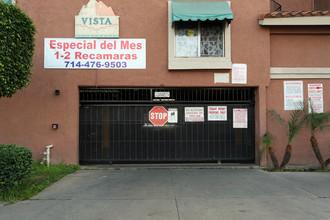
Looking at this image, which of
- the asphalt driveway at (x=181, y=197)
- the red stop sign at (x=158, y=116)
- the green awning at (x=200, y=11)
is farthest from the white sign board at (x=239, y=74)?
the asphalt driveway at (x=181, y=197)

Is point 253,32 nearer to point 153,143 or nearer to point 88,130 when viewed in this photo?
point 153,143

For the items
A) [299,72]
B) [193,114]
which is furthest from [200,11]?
[299,72]

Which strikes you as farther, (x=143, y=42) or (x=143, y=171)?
(x=143, y=42)

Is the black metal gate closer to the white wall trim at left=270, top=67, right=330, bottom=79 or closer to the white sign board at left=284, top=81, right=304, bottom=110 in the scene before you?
the white wall trim at left=270, top=67, right=330, bottom=79

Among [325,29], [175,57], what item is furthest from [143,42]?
[325,29]

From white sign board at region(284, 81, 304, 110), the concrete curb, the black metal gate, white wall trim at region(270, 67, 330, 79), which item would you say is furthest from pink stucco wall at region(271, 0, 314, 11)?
the concrete curb

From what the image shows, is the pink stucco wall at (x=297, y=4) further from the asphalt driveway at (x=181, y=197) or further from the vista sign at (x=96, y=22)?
the vista sign at (x=96, y=22)

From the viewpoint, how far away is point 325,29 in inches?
337

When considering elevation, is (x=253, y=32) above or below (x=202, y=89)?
above

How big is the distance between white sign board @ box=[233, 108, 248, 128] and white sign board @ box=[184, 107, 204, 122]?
115cm

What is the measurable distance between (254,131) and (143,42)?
4872 millimetres

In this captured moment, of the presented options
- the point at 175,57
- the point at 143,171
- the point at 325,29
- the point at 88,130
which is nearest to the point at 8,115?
the point at 88,130

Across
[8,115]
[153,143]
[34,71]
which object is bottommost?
[153,143]

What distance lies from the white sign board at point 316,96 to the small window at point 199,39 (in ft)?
10.7
